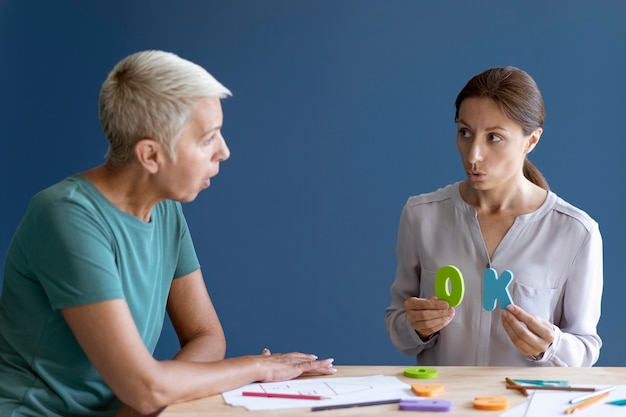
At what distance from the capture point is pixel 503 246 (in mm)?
2531

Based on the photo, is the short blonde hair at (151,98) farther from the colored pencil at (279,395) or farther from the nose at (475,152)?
the nose at (475,152)

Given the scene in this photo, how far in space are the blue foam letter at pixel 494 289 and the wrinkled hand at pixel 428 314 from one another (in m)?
0.10

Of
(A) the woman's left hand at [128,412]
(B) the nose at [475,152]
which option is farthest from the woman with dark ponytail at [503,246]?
(A) the woman's left hand at [128,412]

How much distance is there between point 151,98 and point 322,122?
214 cm

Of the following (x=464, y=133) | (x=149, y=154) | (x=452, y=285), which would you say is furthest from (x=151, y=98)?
(x=464, y=133)

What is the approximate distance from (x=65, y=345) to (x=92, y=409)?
170mm

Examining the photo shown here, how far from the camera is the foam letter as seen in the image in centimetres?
221

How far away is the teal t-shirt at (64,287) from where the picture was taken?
1823mm

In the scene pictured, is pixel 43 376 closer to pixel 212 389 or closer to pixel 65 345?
pixel 65 345

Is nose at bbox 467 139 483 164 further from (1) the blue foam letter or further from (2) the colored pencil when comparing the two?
(2) the colored pencil

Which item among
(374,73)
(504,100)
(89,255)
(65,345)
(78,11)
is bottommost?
(65,345)

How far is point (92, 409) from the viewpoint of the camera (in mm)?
2004

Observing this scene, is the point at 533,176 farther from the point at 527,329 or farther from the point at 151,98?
the point at 151,98

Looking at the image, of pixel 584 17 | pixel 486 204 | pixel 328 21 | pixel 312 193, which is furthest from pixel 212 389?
pixel 584 17
